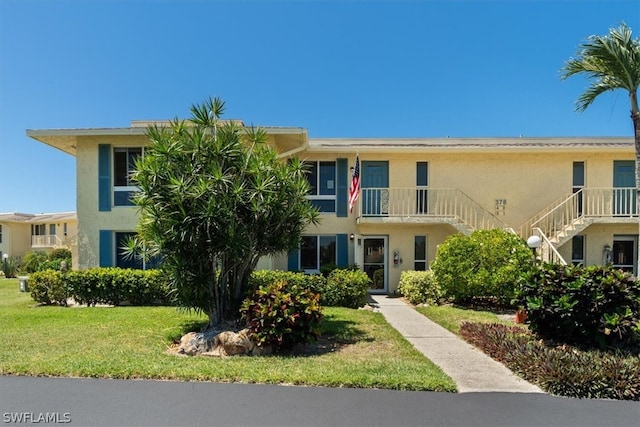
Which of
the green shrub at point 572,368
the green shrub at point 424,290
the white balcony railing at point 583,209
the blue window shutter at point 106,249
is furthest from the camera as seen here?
the white balcony railing at point 583,209

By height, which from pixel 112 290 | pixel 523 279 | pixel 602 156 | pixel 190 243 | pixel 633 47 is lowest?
pixel 112 290

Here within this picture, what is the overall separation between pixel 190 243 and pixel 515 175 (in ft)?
42.9

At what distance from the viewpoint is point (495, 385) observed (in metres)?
5.01

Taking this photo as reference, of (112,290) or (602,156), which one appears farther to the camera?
(602,156)

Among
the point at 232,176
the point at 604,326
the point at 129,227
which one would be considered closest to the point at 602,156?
the point at 604,326

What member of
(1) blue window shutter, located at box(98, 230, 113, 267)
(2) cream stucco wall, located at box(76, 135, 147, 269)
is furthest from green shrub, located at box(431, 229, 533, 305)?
(1) blue window shutter, located at box(98, 230, 113, 267)

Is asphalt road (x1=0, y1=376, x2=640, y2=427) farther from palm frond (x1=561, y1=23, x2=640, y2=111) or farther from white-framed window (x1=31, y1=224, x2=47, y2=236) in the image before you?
white-framed window (x1=31, y1=224, x2=47, y2=236)

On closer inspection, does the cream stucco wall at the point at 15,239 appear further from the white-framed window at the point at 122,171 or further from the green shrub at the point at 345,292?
the green shrub at the point at 345,292

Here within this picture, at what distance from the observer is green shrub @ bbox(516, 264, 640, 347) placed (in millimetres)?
6195

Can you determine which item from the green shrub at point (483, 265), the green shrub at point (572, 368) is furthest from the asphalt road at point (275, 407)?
the green shrub at point (483, 265)

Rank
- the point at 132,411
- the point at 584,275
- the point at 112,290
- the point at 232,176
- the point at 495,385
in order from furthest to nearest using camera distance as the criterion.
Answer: the point at 112,290, the point at 232,176, the point at 584,275, the point at 495,385, the point at 132,411

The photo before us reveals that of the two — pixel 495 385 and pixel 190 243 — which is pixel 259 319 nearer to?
pixel 190 243

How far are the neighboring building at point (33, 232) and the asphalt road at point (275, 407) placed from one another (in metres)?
33.2

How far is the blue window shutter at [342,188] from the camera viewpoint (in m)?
14.1
